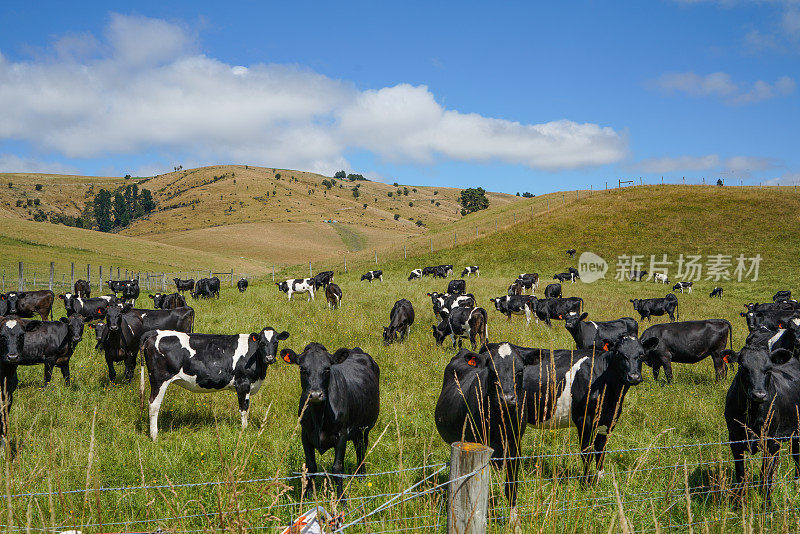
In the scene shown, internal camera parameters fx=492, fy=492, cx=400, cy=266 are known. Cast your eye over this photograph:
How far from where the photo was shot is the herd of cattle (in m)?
5.29

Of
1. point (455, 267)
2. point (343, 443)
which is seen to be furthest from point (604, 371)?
point (455, 267)

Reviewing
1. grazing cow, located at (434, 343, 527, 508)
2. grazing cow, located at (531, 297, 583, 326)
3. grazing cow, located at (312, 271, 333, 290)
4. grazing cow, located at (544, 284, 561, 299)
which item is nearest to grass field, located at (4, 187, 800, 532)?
grazing cow, located at (434, 343, 527, 508)

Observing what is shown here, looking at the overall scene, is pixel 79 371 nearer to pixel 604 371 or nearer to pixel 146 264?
pixel 604 371

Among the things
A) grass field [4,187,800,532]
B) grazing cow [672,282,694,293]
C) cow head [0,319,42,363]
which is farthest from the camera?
grazing cow [672,282,694,293]

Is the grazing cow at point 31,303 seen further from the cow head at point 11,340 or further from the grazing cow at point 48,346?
the cow head at point 11,340

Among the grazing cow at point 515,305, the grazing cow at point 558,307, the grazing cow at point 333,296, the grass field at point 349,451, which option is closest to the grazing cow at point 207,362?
the grass field at point 349,451

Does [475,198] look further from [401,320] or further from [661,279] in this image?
[401,320]

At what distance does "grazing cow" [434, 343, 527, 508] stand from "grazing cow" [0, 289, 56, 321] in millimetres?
19789

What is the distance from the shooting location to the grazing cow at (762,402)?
17.3 feet

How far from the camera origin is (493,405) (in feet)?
17.5

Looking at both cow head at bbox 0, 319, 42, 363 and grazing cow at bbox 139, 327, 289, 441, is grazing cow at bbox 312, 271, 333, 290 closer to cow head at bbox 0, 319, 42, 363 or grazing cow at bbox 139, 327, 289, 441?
cow head at bbox 0, 319, 42, 363

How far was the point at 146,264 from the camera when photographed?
58.1 m

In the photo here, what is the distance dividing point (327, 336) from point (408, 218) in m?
→ 152

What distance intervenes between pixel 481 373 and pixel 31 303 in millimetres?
21127
